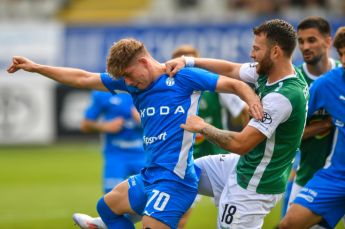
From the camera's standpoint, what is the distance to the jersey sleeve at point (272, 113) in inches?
268

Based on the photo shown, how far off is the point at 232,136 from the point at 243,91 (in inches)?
15.4

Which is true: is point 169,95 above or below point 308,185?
above

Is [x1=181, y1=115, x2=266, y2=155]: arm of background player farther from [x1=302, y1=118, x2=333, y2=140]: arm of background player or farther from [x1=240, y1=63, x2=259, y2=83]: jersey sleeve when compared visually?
[x1=302, y1=118, x2=333, y2=140]: arm of background player

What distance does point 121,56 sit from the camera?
22.8 ft

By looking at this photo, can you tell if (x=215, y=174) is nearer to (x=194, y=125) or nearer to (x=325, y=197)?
(x=194, y=125)

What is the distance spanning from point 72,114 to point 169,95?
1574 centimetres

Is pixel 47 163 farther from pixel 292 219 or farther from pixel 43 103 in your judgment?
pixel 292 219

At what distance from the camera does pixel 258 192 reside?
23.5ft

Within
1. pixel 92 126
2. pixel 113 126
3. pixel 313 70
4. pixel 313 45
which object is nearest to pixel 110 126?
pixel 113 126

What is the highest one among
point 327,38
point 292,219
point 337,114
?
point 327,38

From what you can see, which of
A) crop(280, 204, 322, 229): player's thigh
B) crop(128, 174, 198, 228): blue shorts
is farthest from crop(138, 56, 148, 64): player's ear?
crop(280, 204, 322, 229): player's thigh

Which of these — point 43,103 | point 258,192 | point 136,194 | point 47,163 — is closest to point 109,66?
Result: point 136,194

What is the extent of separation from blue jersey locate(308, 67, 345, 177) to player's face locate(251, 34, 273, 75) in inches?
42.0

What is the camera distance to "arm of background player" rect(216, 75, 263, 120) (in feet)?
22.3
